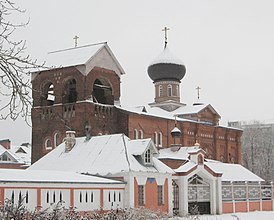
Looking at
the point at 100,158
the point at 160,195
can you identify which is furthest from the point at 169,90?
the point at 100,158

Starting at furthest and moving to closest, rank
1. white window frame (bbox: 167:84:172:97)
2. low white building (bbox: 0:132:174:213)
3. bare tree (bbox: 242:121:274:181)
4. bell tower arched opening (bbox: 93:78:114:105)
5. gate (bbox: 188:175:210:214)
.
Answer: bare tree (bbox: 242:121:274:181) → white window frame (bbox: 167:84:172:97) → bell tower arched opening (bbox: 93:78:114:105) → gate (bbox: 188:175:210:214) → low white building (bbox: 0:132:174:213)

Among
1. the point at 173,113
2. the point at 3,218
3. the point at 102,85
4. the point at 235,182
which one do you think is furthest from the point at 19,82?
the point at 173,113

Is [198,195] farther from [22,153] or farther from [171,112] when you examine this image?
[22,153]

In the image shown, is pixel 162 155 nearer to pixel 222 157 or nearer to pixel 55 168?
pixel 55 168

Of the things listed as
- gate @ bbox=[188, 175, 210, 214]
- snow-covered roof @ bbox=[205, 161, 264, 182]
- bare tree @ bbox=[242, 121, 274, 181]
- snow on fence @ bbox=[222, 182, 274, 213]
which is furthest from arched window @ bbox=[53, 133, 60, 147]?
bare tree @ bbox=[242, 121, 274, 181]

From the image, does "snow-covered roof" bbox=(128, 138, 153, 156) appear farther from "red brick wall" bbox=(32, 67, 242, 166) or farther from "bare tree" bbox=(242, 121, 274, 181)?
"bare tree" bbox=(242, 121, 274, 181)

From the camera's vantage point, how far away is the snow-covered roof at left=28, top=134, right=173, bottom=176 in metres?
31.2

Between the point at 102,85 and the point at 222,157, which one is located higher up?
the point at 102,85

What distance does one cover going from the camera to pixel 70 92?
149ft

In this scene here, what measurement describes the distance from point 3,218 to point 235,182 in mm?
30266

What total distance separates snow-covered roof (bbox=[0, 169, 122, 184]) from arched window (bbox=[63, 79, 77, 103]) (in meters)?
14.9

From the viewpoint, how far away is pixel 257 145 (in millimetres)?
75750

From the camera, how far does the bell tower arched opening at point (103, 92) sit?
151 ft

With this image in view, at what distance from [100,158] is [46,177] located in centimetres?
520
